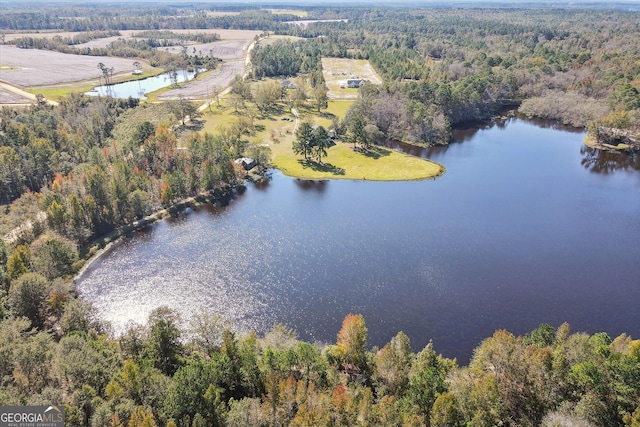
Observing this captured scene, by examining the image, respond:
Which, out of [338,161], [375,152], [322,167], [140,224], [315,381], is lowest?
[140,224]

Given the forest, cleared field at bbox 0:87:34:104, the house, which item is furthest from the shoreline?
cleared field at bbox 0:87:34:104

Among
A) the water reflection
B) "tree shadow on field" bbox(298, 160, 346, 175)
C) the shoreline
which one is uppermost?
the water reflection

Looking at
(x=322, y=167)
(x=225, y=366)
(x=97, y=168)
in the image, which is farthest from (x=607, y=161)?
(x=97, y=168)

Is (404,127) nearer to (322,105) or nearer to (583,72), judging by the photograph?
(322,105)

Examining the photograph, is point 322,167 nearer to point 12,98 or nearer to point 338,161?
point 338,161

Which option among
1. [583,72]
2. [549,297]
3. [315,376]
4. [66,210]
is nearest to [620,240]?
[549,297]

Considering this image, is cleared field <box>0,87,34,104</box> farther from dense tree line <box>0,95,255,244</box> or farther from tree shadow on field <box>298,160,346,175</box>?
tree shadow on field <box>298,160,346,175</box>
